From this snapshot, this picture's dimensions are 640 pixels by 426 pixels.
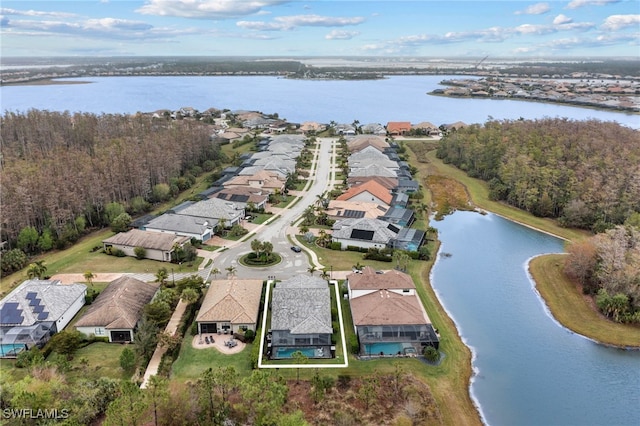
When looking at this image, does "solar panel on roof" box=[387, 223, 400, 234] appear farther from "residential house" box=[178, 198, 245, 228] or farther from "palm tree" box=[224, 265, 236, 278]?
"palm tree" box=[224, 265, 236, 278]

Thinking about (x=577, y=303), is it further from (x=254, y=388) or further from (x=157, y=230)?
(x=157, y=230)

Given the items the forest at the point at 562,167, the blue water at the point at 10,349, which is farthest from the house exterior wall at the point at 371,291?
the forest at the point at 562,167

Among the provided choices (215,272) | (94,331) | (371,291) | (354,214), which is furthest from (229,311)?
(354,214)

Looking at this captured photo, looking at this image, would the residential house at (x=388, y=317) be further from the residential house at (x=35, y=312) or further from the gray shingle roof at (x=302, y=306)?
the residential house at (x=35, y=312)

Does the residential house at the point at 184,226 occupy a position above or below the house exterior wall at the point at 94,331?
above

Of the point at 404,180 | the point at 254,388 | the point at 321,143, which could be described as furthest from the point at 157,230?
the point at 321,143
